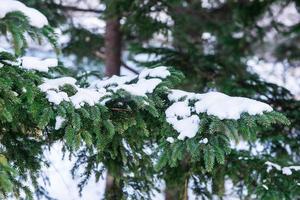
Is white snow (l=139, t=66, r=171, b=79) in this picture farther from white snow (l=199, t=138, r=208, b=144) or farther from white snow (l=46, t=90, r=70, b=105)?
white snow (l=46, t=90, r=70, b=105)

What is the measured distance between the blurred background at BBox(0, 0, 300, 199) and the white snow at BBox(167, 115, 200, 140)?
104 cm

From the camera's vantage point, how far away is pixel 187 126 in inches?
118

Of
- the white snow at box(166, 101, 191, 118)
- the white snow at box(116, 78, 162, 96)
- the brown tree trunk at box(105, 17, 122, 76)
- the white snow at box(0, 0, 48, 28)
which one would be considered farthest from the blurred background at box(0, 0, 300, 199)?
the white snow at box(166, 101, 191, 118)

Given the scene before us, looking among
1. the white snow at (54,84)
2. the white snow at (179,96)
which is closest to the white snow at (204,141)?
the white snow at (179,96)

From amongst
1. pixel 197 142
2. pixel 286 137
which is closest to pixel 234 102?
pixel 197 142

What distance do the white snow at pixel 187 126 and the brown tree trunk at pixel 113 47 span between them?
449cm

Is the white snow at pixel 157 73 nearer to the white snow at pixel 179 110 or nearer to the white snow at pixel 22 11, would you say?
the white snow at pixel 179 110

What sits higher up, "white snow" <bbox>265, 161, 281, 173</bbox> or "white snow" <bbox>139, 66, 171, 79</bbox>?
"white snow" <bbox>139, 66, 171, 79</bbox>

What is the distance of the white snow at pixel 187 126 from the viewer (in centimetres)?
295

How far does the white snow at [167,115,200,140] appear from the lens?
2953 mm

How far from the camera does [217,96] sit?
318 cm

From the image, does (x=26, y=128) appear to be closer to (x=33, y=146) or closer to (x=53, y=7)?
(x=33, y=146)

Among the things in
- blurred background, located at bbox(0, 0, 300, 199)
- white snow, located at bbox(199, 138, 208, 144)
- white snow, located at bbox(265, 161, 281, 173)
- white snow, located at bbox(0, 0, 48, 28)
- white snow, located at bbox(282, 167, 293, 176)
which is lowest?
white snow, located at bbox(199, 138, 208, 144)

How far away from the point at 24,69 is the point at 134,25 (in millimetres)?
3449
